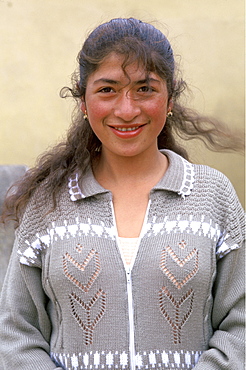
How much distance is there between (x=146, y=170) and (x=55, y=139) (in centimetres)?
174

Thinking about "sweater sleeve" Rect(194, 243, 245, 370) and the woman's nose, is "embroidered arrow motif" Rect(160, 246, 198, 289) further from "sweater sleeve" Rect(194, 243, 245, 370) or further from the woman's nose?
the woman's nose

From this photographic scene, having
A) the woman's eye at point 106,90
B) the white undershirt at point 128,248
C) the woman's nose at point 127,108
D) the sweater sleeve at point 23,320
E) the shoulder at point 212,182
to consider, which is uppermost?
the woman's eye at point 106,90

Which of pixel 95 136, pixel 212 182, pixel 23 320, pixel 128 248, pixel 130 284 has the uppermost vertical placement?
pixel 95 136

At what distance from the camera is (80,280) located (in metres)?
1.81

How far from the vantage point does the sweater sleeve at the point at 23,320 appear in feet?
6.16

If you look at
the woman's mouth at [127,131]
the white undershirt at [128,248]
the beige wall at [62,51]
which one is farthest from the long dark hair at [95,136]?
the beige wall at [62,51]

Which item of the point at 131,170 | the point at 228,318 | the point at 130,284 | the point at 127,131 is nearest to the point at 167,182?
the point at 131,170

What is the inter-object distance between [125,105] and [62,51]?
191 centimetres

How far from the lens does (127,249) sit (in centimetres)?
182

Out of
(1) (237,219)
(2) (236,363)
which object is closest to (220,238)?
(1) (237,219)

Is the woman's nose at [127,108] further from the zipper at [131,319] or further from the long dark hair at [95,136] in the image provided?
the zipper at [131,319]

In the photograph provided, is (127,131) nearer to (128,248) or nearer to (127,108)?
(127,108)

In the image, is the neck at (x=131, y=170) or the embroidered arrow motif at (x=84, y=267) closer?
the embroidered arrow motif at (x=84, y=267)

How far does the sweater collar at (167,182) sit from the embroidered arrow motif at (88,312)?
319 mm
